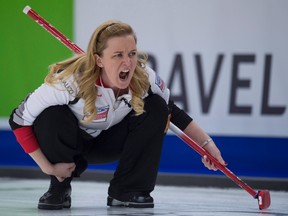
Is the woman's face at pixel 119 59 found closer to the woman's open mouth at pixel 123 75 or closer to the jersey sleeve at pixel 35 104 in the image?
the woman's open mouth at pixel 123 75

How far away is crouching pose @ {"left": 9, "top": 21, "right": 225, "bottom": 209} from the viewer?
302 cm

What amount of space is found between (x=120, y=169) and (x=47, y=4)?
6.93 feet

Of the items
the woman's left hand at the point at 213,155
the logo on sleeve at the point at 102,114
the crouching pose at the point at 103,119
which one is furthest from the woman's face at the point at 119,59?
the woman's left hand at the point at 213,155

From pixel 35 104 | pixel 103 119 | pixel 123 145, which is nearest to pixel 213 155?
pixel 123 145

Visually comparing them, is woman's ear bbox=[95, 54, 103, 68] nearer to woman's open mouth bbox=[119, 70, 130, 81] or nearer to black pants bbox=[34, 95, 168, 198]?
woman's open mouth bbox=[119, 70, 130, 81]

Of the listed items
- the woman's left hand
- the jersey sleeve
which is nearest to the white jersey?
the jersey sleeve

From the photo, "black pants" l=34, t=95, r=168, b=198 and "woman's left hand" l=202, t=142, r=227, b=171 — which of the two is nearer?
"black pants" l=34, t=95, r=168, b=198

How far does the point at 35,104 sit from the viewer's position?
3.02 metres

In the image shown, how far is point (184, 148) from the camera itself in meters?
4.87

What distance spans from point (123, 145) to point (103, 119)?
6.6 inches

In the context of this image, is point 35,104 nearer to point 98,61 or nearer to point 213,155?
point 98,61

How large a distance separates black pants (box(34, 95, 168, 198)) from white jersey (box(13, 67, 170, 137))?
3 cm

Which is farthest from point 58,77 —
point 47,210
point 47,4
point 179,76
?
point 47,4

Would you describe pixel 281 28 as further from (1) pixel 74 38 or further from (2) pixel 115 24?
(2) pixel 115 24
